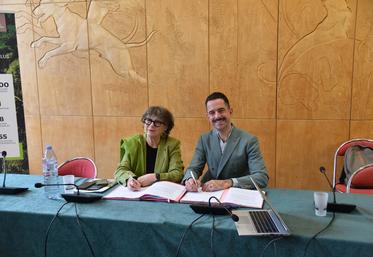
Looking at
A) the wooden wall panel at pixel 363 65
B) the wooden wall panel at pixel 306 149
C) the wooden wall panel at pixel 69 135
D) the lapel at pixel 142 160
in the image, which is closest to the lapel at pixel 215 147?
the lapel at pixel 142 160

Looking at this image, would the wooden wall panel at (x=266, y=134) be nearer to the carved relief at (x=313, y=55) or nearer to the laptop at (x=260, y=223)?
the carved relief at (x=313, y=55)

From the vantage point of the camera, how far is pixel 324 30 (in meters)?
3.20

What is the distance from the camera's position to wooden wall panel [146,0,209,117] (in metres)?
3.46

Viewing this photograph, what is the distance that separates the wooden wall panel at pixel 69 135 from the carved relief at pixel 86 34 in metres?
0.76

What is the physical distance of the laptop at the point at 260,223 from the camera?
1.32 meters

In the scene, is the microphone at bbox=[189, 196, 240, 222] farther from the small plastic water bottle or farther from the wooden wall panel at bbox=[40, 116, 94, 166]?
the wooden wall panel at bbox=[40, 116, 94, 166]

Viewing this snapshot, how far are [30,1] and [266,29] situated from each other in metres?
2.78

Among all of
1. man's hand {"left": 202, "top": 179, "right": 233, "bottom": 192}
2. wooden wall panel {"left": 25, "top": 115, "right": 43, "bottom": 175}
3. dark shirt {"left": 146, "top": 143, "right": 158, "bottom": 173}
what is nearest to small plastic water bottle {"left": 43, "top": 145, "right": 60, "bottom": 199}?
dark shirt {"left": 146, "top": 143, "right": 158, "bottom": 173}

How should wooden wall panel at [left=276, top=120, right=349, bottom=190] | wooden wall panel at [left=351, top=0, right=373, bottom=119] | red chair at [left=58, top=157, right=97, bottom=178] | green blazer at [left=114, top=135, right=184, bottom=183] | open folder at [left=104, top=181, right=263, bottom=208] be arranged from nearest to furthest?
open folder at [left=104, top=181, right=263, bottom=208] < green blazer at [left=114, top=135, right=184, bottom=183] < red chair at [left=58, top=157, right=97, bottom=178] < wooden wall panel at [left=351, top=0, right=373, bottom=119] < wooden wall panel at [left=276, top=120, right=349, bottom=190]

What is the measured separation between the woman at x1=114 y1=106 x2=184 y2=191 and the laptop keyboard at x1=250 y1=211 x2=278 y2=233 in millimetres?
810

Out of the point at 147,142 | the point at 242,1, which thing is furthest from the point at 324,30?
the point at 147,142

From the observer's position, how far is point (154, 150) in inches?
91.3

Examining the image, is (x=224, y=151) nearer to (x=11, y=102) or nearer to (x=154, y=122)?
(x=154, y=122)

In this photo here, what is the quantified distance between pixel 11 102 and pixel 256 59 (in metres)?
2.55
